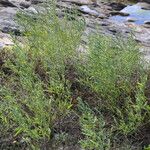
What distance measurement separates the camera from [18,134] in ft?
14.4

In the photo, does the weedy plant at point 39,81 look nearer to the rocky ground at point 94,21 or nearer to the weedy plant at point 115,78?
the weedy plant at point 115,78

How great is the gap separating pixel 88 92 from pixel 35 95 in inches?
39.3

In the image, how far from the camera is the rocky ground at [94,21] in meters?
8.80

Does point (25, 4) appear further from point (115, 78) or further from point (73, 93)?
point (115, 78)

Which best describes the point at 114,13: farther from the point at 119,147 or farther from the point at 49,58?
the point at 119,147

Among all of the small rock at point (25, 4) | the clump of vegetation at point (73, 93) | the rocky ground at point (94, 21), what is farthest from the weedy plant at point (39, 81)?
the small rock at point (25, 4)

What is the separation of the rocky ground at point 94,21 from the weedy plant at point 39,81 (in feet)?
1.87

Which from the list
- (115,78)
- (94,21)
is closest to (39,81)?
(115,78)

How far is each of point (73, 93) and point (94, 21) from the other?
357 inches

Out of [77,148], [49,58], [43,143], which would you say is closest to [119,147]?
[77,148]

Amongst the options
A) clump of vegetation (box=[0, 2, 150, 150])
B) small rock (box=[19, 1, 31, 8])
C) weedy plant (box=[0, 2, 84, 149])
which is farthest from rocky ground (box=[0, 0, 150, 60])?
clump of vegetation (box=[0, 2, 150, 150])

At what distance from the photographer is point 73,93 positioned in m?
5.10

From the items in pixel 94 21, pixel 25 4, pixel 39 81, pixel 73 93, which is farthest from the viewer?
pixel 25 4

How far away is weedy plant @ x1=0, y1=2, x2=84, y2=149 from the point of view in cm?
407
